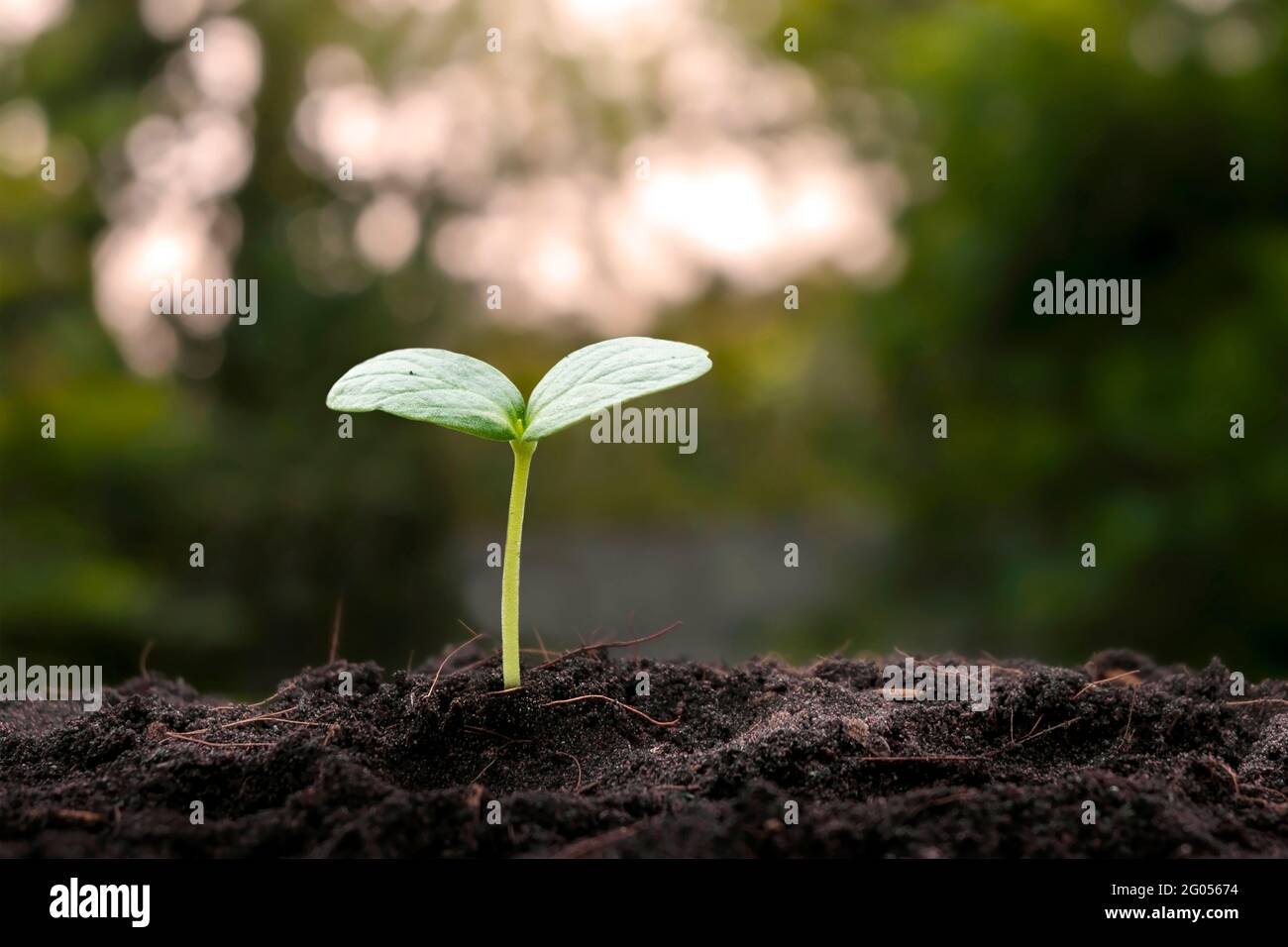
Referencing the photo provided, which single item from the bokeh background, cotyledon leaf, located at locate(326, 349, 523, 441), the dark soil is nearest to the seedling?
cotyledon leaf, located at locate(326, 349, 523, 441)

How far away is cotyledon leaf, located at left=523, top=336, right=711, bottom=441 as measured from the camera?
53.2 inches

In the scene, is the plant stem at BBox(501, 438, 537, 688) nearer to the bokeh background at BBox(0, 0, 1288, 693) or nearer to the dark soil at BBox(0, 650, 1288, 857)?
the dark soil at BBox(0, 650, 1288, 857)

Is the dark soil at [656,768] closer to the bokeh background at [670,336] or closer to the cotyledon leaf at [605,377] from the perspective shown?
the cotyledon leaf at [605,377]

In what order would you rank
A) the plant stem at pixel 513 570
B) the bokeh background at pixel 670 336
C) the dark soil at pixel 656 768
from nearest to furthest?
the dark soil at pixel 656 768
the plant stem at pixel 513 570
the bokeh background at pixel 670 336

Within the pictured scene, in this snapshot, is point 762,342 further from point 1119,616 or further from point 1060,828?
point 1060,828

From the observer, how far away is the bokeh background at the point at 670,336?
4.16 meters

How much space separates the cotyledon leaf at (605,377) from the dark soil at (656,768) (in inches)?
16.3

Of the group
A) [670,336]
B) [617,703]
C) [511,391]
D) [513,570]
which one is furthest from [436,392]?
[670,336]

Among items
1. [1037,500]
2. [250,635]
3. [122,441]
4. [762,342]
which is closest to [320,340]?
[122,441]

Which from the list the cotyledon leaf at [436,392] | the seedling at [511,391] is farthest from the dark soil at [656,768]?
the cotyledon leaf at [436,392]

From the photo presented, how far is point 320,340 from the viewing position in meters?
4.52

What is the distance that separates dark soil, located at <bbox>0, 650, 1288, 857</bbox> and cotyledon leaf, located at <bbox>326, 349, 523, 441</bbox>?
392mm
